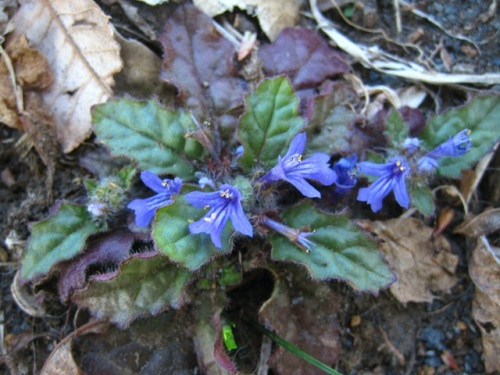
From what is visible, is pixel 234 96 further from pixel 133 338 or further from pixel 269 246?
pixel 133 338

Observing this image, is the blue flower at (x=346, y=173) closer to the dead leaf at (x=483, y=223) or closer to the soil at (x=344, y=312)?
the soil at (x=344, y=312)

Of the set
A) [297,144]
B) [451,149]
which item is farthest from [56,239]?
[451,149]

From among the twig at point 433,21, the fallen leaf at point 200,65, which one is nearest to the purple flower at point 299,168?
the fallen leaf at point 200,65

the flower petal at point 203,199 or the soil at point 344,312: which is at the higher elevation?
the flower petal at point 203,199

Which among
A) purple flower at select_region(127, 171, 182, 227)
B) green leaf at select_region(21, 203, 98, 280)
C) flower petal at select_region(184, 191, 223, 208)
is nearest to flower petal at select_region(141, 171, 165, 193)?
purple flower at select_region(127, 171, 182, 227)

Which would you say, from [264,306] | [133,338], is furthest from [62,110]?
[264,306]
